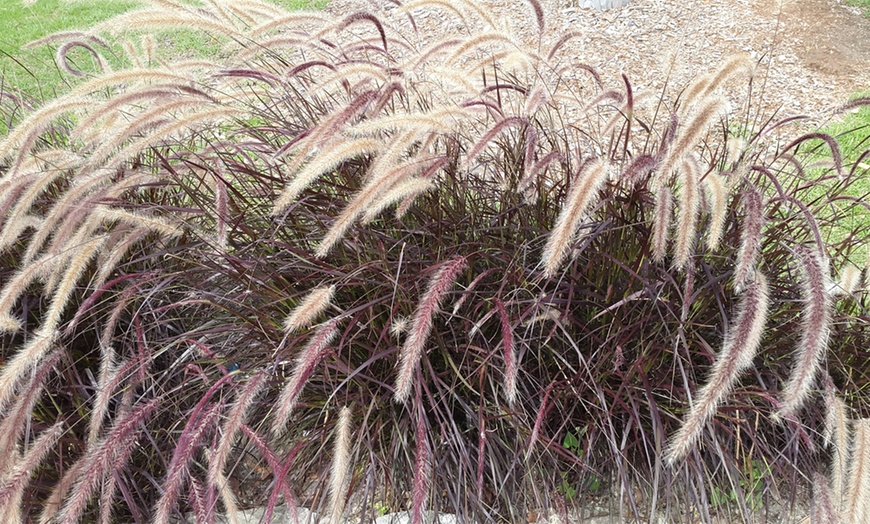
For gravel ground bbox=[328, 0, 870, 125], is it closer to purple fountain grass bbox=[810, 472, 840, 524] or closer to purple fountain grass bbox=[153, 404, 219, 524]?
purple fountain grass bbox=[810, 472, 840, 524]

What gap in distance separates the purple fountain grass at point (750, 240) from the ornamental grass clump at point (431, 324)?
0.08 ft

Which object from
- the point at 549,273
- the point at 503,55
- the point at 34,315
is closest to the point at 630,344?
the point at 549,273

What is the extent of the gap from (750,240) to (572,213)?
480 millimetres

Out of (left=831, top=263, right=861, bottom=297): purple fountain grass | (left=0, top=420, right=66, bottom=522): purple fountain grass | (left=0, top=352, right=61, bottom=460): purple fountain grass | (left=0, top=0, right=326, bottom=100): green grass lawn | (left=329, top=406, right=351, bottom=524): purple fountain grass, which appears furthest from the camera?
(left=0, top=0, right=326, bottom=100): green grass lawn

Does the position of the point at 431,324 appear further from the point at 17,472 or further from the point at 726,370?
the point at 17,472

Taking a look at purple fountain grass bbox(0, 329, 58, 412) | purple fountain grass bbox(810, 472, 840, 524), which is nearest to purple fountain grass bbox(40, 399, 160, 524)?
purple fountain grass bbox(0, 329, 58, 412)

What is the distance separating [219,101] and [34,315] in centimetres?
118

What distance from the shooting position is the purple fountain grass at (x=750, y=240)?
1.84 metres

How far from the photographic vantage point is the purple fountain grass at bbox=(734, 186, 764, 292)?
1845 mm

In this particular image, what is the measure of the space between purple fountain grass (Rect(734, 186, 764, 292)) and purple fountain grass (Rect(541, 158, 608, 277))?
0.42 m

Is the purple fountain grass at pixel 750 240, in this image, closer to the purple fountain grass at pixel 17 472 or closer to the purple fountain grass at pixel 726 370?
the purple fountain grass at pixel 726 370

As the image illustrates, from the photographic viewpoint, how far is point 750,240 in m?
1.90

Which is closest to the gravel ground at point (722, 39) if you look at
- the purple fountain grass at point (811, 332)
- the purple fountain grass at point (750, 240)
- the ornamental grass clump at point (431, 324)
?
the ornamental grass clump at point (431, 324)

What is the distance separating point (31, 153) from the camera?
2.93 metres
